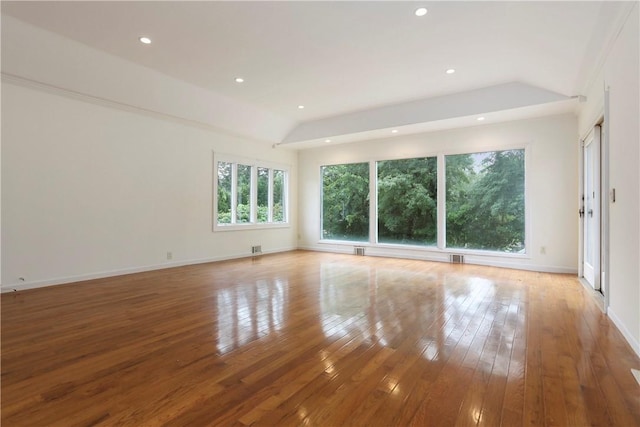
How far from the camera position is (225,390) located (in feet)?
6.10

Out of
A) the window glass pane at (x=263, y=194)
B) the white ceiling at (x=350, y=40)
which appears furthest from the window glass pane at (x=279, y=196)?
the white ceiling at (x=350, y=40)

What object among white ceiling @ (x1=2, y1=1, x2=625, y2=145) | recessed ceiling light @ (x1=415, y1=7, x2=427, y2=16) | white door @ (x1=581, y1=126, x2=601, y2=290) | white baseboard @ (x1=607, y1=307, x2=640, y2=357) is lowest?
white baseboard @ (x1=607, y1=307, x2=640, y2=357)

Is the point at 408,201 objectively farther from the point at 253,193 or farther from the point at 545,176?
the point at 253,193

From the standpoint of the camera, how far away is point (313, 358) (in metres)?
2.27

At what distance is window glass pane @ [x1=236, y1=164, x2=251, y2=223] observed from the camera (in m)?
7.19

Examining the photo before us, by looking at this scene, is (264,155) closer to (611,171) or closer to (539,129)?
(539,129)

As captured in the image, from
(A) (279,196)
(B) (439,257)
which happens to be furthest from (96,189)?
(B) (439,257)

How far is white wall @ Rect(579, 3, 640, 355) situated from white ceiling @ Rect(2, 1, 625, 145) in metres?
0.36

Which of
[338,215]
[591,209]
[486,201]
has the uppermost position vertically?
[486,201]

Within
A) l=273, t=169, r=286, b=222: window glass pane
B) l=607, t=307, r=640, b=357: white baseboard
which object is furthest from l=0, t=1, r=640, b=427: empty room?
l=273, t=169, r=286, b=222: window glass pane

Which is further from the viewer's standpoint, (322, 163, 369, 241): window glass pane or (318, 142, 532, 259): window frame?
(322, 163, 369, 241): window glass pane

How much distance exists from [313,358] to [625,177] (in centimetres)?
296

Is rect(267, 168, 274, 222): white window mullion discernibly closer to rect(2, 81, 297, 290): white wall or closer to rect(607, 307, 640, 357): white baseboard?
rect(2, 81, 297, 290): white wall

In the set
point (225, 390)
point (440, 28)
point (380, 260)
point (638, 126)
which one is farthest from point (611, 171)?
point (380, 260)
